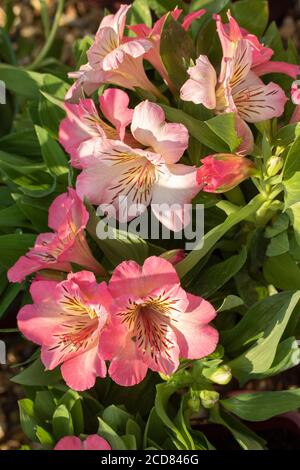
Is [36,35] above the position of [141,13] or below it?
below

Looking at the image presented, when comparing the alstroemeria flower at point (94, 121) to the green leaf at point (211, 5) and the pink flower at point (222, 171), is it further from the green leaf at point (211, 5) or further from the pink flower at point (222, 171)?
the green leaf at point (211, 5)

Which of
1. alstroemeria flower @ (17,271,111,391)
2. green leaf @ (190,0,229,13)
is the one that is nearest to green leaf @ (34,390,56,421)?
alstroemeria flower @ (17,271,111,391)

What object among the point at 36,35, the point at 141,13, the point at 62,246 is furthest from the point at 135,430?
the point at 36,35

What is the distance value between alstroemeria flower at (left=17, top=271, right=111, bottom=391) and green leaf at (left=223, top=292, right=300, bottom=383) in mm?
189

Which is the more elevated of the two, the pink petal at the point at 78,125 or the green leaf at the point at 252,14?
the green leaf at the point at 252,14

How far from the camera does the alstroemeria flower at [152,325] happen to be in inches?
28.0

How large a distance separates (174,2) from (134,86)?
22 cm

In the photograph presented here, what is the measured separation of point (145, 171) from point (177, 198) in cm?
6

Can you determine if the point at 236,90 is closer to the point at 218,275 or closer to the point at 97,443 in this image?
the point at 218,275

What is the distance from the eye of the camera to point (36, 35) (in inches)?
64.6

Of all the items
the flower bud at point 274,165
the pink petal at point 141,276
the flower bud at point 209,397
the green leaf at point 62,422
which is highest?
the flower bud at point 274,165

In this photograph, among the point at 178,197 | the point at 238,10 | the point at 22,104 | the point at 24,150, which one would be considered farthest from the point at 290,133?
the point at 22,104

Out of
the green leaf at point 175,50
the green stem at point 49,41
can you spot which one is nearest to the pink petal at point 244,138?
the green leaf at point 175,50

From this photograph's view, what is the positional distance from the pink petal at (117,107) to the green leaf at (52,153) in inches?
6.3
